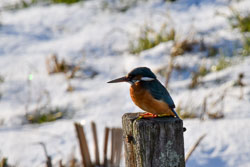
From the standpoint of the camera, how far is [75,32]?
7.16m

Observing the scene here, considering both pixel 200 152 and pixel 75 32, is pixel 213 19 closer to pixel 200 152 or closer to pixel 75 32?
pixel 75 32

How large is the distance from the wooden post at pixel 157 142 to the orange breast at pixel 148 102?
4.1 inches

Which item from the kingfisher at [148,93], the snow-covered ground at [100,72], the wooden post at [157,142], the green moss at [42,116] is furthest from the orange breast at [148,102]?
the green moss at [42,116]

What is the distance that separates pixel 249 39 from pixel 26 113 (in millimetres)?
3355

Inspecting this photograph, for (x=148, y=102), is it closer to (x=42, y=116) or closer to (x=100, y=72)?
(x=42, y=116)

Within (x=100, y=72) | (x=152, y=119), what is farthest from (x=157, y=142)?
(x=100, y=72)

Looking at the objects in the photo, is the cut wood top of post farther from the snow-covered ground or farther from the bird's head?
the snow-covered ground

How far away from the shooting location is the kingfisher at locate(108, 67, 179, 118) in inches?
80.8

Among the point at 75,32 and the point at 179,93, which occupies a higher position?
the point at 75,32

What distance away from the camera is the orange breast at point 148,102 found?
2049mm

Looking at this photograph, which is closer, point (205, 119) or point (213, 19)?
point (205, 119)

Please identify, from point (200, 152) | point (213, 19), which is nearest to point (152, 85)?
point (200, 152)

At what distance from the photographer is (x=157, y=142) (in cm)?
189

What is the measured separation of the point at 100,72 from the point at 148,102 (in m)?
3.85
